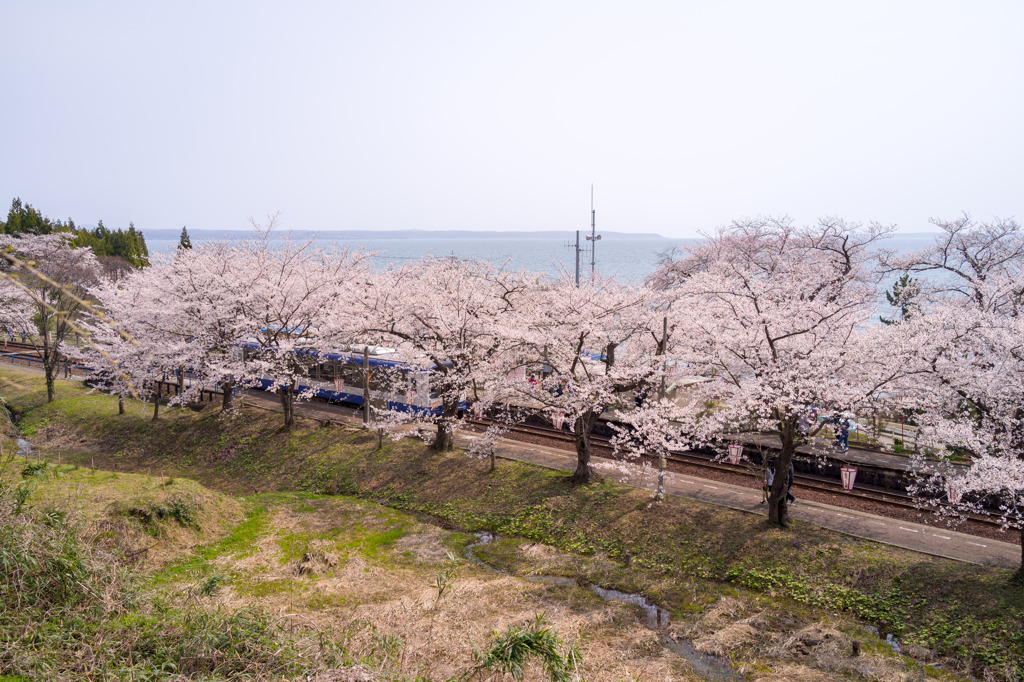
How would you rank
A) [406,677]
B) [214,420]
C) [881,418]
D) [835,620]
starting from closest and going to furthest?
[406,677] → [835,620] → [881,418] → [214,420]

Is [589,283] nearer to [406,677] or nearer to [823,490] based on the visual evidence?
[823,490]

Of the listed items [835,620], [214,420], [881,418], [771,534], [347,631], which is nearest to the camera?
[347,631]

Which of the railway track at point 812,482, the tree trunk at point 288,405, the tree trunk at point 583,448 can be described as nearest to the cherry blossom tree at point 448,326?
the tree trunk at point 583,448

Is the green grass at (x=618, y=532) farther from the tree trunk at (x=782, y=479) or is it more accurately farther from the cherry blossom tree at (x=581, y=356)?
the cherry blossom tree at (x=581, y=356)

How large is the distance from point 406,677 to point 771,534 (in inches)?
416

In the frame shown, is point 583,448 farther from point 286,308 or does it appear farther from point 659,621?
point 286,308

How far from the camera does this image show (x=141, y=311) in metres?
25.2

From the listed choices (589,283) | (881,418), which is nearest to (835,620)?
(589,283)

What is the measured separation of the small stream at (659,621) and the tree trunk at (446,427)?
5.64 metres

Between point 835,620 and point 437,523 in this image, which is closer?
point 835,620

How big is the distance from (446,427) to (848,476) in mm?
12608

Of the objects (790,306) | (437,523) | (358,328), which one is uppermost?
(790,306)

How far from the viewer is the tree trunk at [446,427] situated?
21422 mm

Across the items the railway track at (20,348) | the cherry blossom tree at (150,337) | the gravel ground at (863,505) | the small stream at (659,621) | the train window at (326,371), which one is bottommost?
the small stream at (659,621)
